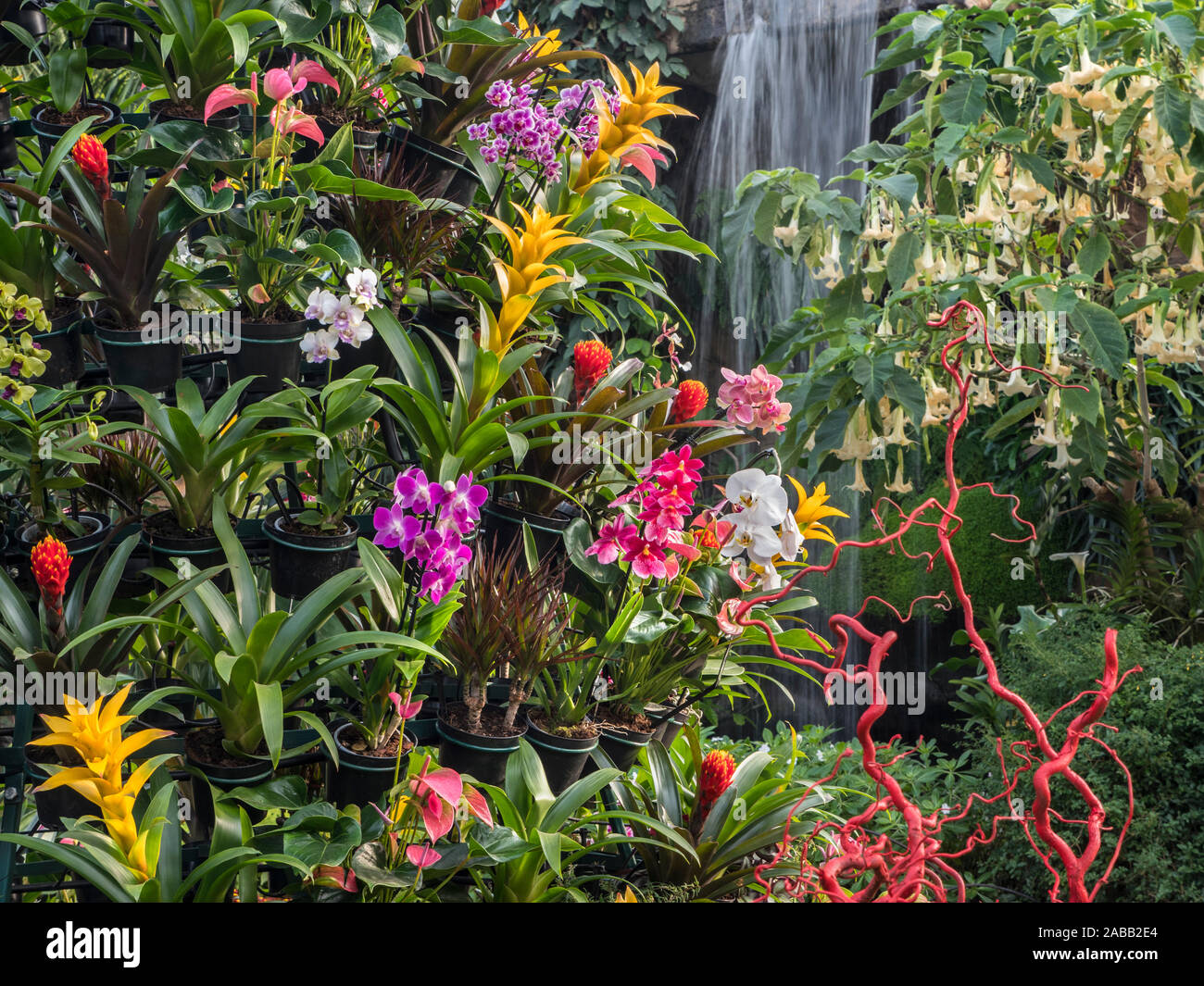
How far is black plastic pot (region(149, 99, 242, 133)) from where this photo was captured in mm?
1747

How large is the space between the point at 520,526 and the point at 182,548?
0.56 m

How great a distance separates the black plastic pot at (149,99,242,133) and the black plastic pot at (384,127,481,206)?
0.37 meters

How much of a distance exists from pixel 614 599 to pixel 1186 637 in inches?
121

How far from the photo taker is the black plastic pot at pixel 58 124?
1.82 metres

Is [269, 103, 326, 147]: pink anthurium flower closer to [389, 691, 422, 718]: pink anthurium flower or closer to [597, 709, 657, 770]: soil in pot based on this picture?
[389, 691, 422, 718]: pink anthurium flower

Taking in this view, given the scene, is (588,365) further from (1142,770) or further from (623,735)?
(1142,770)

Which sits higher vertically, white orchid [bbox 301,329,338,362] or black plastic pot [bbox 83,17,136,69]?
black plastic pot [bbox 83,17,136,69]

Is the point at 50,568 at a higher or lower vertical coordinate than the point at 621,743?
higher

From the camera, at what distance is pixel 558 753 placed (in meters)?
1.65

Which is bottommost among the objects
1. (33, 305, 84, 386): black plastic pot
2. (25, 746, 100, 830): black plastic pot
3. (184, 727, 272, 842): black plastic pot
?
(25, 746, 100, 830): black plastic pot

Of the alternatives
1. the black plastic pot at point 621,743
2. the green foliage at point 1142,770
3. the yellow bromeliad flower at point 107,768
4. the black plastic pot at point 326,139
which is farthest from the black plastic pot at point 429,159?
the green foliage at point 1142,770

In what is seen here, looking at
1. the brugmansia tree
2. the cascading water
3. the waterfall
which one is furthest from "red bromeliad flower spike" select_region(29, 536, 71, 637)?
the waterfall

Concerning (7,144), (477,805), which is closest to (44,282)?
(7,144)

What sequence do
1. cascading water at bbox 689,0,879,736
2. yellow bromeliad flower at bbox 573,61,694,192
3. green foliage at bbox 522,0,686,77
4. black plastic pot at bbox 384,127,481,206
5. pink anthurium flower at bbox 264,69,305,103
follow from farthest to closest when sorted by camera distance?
cascading water at bbox 689,0,879,736, green foliage at bbox 522,0,686,77, black plastic pot at bbox 384,127,481,206, yellow bromeliad flower at bbox 573,61,694,192, pink anthurium flower at bbox 264,69,305,103
